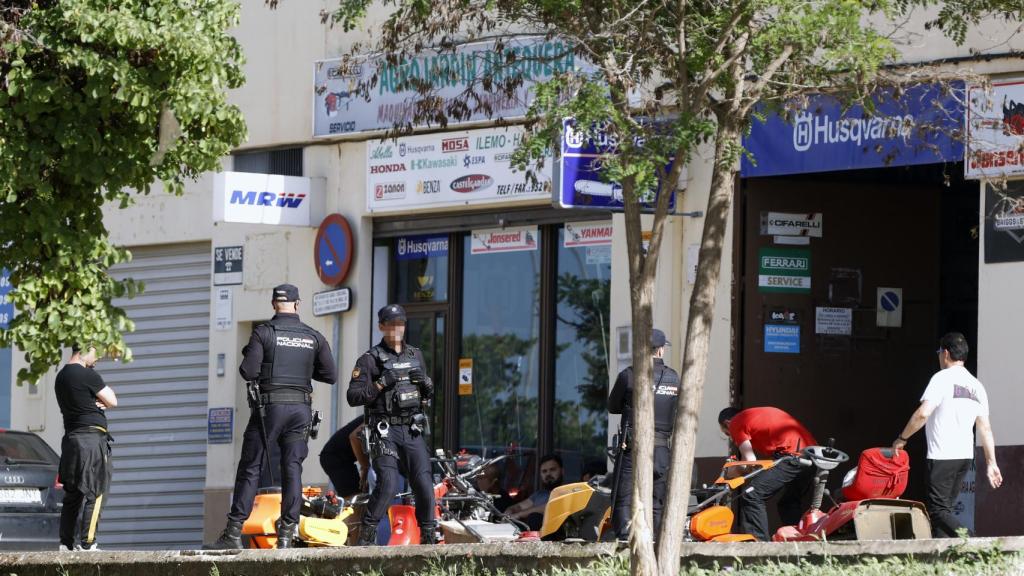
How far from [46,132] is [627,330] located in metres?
6.18

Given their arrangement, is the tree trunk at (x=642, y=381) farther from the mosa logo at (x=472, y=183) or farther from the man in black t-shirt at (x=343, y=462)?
the mosa logo at (x=472, y=183)

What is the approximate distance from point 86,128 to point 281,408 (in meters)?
2.24

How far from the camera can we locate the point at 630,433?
11867 mm

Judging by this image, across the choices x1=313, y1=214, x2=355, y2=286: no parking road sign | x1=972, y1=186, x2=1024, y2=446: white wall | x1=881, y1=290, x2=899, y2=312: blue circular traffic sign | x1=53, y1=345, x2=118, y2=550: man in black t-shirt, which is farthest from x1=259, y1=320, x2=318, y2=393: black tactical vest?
x1=881, y1=290, x2=899, y2=312: blue circular traffic sign

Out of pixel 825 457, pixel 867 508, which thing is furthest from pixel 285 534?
pixel 867 508

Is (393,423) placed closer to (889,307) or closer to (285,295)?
(285,295)

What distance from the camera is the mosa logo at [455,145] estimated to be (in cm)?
1675

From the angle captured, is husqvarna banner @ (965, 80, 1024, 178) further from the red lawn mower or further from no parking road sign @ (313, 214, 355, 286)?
no parking road sign @ (313, 214, 355, 286)

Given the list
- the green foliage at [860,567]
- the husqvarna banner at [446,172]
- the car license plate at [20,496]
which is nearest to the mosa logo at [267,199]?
the husqvarna banner at [446,172]

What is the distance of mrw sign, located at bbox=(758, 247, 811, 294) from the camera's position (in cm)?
1498

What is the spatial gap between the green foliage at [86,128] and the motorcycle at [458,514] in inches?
92.3

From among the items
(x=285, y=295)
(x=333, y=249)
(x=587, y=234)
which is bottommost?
(x=285, y=295)

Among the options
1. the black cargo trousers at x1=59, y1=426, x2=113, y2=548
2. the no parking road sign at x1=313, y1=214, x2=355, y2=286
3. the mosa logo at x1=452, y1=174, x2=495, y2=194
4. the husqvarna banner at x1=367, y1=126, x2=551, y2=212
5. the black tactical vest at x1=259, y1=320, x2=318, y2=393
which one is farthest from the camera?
the no parking road sign at x1=313, y1=214, x2=355, y2=286

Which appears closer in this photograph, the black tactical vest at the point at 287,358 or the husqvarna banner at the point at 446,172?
the black tactical vest at the point at 287,358
